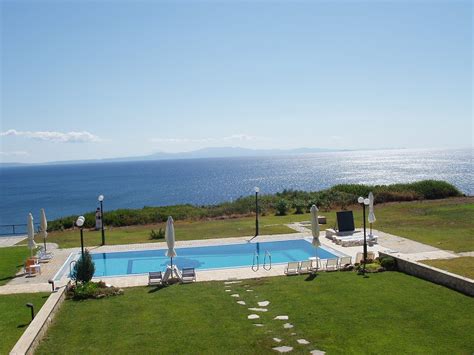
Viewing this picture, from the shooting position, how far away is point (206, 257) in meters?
20.2

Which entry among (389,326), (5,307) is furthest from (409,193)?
(5,307)

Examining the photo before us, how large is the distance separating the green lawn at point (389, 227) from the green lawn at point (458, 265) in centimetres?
191

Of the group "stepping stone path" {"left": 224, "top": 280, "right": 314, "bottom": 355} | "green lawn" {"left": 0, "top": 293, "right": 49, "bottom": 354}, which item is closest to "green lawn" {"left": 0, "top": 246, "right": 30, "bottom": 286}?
"green lawn" {"left": 0, "top": 293, "right": 49, "bottom": 354}

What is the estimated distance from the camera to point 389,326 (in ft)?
32.8

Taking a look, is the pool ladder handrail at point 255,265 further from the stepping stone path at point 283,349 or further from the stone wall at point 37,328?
the stepping stone path at point 283,349

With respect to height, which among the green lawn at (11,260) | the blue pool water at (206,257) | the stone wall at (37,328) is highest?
the stone wall at (37,328)

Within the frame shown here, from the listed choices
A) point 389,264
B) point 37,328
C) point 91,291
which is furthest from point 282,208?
point 37,328

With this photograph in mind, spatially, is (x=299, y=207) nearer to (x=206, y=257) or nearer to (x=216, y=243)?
(x=216, y=243)

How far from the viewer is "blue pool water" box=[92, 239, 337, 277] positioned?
1853 centimetres

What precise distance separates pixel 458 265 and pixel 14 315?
556 inches

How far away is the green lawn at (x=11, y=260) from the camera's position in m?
17.0

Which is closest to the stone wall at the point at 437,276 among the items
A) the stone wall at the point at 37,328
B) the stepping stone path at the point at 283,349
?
the stepping stone path at the point at 283,349

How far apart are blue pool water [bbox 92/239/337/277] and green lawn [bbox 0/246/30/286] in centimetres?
310

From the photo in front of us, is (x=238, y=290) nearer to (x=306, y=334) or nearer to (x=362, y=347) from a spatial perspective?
(x=306, y=334)
